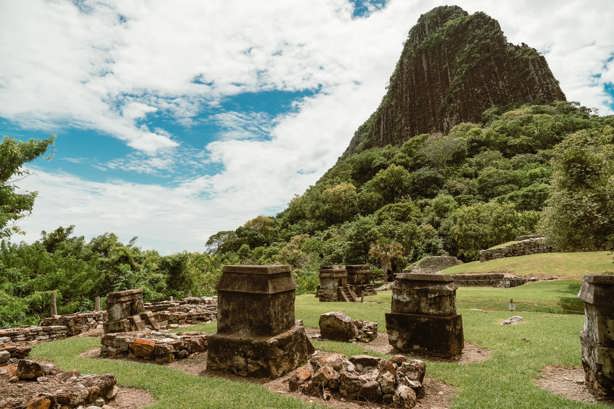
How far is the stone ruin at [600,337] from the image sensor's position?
185 inches

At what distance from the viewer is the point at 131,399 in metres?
5.27

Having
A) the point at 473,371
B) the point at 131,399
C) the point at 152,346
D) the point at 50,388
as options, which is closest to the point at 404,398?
the point at 473,371

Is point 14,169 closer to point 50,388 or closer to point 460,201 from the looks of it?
point 50,388

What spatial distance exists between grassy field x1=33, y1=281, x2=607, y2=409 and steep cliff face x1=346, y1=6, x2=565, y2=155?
101540 millimetres

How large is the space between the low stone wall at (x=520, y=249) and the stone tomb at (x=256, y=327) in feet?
78.5

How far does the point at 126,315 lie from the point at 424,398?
962 centimetres

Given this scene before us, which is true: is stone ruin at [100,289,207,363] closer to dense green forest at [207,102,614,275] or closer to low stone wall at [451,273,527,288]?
dense green forest at [207,102,614,275]

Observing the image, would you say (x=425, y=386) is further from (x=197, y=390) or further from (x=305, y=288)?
(x=305, y=288)

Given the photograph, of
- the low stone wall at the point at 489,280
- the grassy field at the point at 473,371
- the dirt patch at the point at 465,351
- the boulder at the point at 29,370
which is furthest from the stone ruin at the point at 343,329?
the low stone wall at the point at 489,280

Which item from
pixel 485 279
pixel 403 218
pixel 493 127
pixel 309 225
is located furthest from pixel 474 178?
pixel 485 279

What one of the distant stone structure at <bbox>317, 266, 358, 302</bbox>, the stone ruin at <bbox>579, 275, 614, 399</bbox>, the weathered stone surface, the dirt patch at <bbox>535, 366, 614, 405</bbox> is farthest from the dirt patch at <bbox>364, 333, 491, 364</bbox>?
the weathered stone surface

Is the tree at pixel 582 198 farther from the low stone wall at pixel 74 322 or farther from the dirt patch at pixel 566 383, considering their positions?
the low stone wall at pixel 74 322

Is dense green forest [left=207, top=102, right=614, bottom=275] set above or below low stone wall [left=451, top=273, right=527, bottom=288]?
above

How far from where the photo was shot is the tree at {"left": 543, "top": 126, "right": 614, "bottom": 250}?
1463 centimetres
